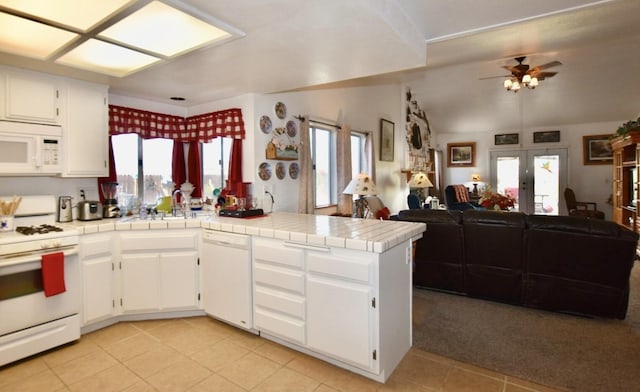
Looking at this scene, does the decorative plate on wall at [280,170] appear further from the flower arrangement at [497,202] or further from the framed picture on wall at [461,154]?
the framed picture on wall at [461,154]

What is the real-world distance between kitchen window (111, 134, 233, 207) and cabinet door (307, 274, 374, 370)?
2239 mm

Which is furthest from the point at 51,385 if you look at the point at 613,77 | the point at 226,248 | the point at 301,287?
the point at 613,77

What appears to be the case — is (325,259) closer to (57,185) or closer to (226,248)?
(226,248)

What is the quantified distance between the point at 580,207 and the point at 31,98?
31.1 feet

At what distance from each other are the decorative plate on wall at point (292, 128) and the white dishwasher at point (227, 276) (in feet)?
5.40

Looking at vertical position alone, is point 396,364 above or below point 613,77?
below

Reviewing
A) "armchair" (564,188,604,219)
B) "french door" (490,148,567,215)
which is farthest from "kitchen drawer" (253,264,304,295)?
"french door" (490,148,567,215)

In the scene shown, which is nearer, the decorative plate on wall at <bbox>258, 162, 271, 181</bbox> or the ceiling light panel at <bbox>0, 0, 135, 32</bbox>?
the ceiling light panel at <bbox>0, 0, 135, 32</bbox>

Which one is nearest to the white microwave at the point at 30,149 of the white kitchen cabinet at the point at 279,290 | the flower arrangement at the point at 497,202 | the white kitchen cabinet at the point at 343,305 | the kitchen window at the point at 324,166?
the white kitchen cabinet at the point at 279,290

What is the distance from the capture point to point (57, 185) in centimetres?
313

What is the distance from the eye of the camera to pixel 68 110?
2961 millimetres

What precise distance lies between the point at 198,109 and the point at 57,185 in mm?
1619

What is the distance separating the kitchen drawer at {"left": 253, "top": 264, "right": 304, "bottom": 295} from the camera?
230cm

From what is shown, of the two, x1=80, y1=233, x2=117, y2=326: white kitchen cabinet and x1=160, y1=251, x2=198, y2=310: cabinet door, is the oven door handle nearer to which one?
x1=80, y1=233, x2=117, y2=326: white kitchen cabinet
